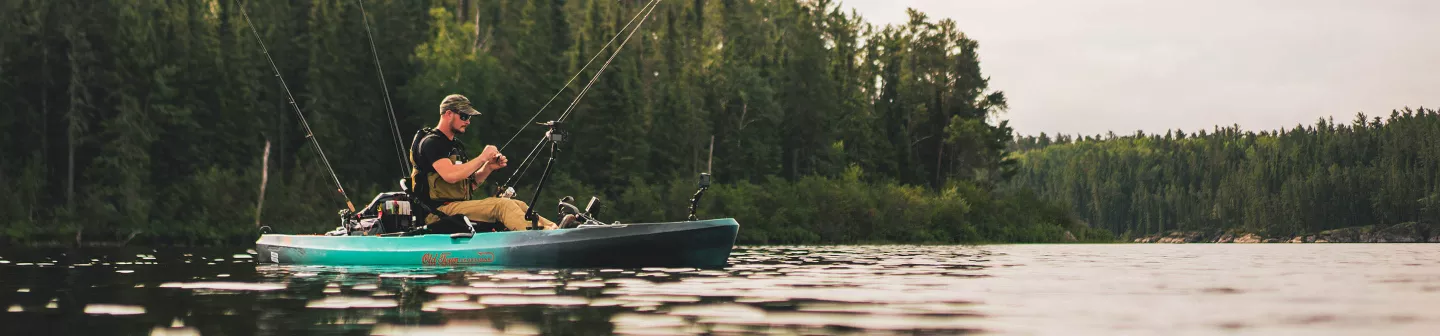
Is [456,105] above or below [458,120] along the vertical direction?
above

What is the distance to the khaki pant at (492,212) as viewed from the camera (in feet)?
66.2

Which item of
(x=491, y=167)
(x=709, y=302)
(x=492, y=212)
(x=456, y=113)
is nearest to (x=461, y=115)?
(x=456, y=113)

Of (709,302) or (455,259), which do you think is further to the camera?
(455,259)

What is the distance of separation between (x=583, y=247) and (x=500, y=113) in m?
53.2

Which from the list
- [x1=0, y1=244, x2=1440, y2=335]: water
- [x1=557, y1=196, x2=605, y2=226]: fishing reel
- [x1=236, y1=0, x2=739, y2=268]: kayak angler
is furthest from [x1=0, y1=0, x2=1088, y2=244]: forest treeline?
[x1=0, y1=244, x2=1440, y2=335]: water

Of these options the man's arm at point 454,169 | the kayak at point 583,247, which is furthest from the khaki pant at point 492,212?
the man's arm at point 454,169

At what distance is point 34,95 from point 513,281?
49.5 m

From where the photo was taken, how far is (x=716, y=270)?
20156 millimetres

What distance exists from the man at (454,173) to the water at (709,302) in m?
0.82

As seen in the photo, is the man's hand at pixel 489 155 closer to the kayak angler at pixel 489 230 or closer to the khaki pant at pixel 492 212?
the kayak angler at pixel 489 230

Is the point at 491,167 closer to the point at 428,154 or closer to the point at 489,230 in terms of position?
the point at 428,154

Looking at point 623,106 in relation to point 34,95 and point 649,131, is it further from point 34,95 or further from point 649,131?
point 34,95

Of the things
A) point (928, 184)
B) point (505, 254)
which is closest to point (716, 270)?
point (505, 254)

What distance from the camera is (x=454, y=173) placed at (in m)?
19.1
